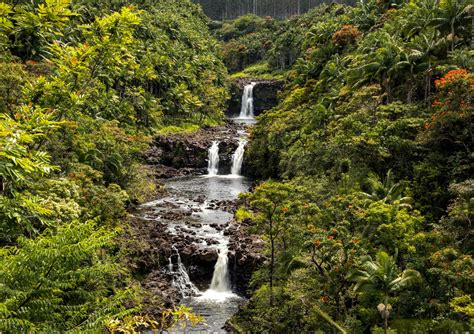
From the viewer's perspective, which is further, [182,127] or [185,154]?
[182,127]

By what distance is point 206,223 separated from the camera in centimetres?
2900

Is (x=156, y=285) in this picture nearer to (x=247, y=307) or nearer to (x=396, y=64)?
(x=247, y=307)

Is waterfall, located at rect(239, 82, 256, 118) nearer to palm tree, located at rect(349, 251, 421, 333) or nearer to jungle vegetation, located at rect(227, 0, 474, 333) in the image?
jungle vegetation, located at rect(227, 0, 474, 333)

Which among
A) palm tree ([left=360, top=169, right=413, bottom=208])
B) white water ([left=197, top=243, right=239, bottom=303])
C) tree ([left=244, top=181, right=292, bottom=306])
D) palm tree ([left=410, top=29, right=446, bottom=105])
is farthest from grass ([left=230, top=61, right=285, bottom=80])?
tree ([left=244, top=181, right=292, bottom=306])

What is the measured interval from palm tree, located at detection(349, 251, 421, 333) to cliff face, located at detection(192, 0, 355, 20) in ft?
428

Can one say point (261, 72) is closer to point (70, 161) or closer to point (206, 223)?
point (206, 223)

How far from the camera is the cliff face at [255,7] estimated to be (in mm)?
131375

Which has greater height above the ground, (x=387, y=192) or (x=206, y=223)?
(x=387, y=192)

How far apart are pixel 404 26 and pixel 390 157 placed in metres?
14.5

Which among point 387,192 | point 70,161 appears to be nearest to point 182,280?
point 70,161

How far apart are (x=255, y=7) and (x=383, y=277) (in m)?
144

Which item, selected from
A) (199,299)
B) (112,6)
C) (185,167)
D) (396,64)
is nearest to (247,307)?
(199,299)

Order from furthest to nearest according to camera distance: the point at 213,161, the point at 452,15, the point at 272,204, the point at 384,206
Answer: the point at 213,161 → the point at 452,15 → the point at 272,204 → the point at 384,206

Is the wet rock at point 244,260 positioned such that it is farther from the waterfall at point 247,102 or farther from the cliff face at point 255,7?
the cliff face at point 255,7
